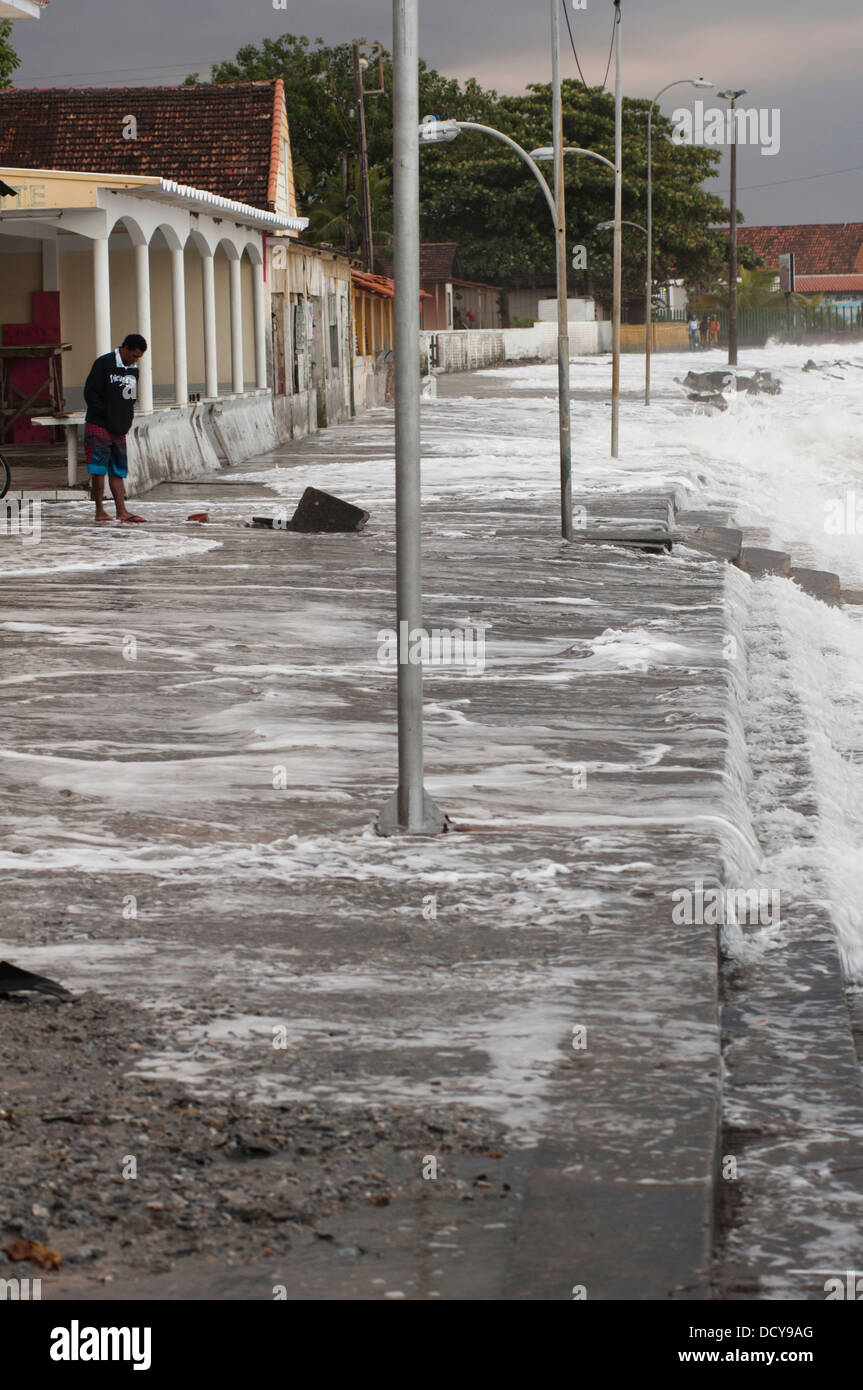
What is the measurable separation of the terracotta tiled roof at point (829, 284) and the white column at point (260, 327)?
83.0 metres

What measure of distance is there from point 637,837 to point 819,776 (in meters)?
1.94

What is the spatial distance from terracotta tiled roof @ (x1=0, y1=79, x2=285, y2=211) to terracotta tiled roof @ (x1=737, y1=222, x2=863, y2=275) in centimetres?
8259

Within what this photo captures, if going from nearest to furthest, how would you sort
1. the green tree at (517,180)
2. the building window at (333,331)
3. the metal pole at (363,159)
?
the building window at (333,331), the metal pole at (363,159), the green tree at (517,180)

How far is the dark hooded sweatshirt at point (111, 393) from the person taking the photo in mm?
14156

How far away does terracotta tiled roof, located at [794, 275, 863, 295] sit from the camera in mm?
102375

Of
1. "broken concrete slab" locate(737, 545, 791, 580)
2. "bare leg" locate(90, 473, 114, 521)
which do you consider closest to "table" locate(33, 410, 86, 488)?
"bare leg" locate(90, 473, 114, 521)

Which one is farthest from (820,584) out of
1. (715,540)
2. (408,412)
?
(408,412)

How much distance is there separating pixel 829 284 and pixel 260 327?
8527 centimetres

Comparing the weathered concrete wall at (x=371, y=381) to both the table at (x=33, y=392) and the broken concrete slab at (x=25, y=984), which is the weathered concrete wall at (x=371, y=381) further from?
the broken concrete slab at (x=25, y=984)

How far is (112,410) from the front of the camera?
14.3 metres

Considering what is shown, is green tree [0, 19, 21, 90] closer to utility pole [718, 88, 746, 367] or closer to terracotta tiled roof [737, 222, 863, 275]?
utility pole [718, 88, 746, 367]

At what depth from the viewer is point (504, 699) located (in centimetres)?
802

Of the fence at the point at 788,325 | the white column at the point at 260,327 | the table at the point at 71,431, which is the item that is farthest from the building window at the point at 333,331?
the fence at the point at 788,325

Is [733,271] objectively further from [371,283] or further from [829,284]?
[829,284]
